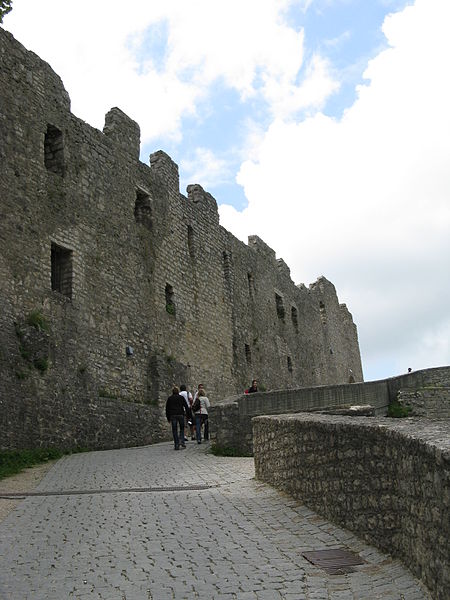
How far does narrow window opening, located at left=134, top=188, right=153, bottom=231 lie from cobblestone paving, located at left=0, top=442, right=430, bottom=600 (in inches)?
439

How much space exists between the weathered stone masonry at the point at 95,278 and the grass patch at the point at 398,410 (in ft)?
18.6

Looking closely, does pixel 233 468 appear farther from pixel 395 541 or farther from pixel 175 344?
pixel 175 344

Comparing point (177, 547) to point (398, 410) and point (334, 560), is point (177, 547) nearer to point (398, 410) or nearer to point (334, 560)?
point (334, 560)

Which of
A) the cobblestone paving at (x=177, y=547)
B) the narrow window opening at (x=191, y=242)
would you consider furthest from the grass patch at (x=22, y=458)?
the narrow window opening at (x=191, y=242)

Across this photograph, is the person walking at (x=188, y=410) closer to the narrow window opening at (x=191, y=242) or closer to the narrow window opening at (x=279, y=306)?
the narrow window opening at (x=191, y=242)

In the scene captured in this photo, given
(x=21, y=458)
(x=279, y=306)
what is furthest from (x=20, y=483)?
(x=279, y=306)

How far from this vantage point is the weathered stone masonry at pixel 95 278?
1408 centimetres

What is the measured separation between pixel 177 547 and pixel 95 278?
11.4 metres

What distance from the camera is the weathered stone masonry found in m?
14.1

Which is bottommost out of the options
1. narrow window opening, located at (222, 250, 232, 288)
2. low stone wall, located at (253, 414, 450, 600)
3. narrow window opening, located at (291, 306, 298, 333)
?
low stone wall, located at (253, 414, 450, 600)

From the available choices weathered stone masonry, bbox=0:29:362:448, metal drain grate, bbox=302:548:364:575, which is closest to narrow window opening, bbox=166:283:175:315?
weathered stone masonry, bbox=0:29:362:448

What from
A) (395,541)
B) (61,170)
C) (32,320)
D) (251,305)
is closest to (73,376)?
(32,320)

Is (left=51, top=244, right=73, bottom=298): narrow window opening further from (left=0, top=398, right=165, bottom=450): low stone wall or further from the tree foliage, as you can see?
the tree foliage

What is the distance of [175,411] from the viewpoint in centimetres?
1482
